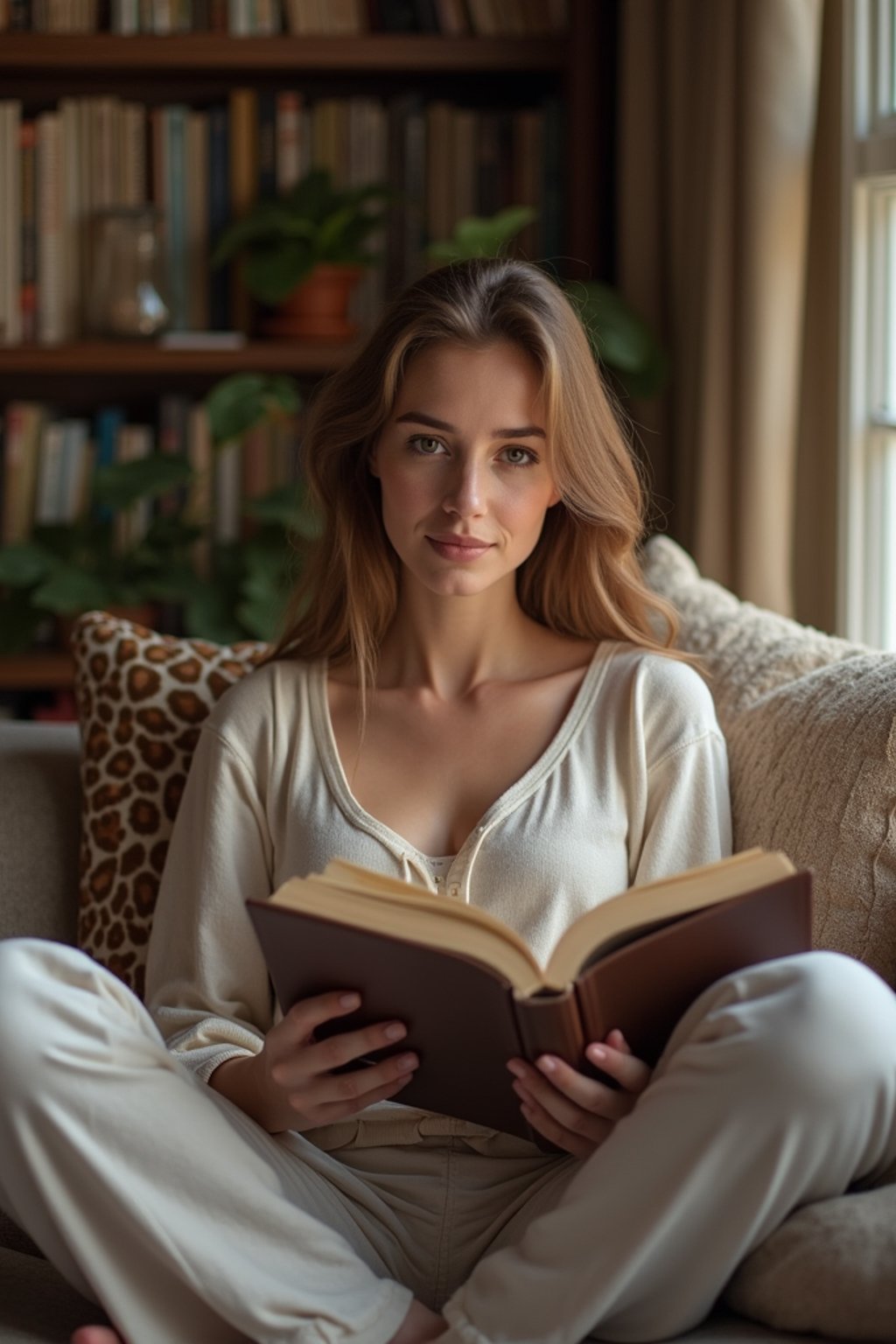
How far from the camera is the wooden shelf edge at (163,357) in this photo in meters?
3.17

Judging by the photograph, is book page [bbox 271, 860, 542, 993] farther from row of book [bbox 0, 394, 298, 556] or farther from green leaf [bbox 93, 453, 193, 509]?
row of book [bbox 0, 394, 298, 556]

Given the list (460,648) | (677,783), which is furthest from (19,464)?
(677,783)

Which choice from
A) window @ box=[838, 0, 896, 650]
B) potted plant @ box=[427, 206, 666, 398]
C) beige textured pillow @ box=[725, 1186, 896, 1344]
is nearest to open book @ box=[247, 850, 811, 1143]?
beige textured pillow @ box=[725, 1186, 896, 1344]

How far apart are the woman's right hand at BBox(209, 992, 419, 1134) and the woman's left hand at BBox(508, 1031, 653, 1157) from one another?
0.31 feet

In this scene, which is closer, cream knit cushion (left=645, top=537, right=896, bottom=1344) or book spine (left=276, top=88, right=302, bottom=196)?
cream knit cushion (left=645, top=537, right=896, bottom=1344)

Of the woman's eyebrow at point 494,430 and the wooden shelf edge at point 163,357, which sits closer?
the woman's eyebrow at point 494,430

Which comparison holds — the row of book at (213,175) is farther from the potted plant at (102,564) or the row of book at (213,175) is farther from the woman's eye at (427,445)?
the woman's eye at (427,445)

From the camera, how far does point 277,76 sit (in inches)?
133

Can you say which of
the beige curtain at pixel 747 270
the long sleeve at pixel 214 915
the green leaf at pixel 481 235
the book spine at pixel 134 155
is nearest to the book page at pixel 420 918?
the long sleeve at pixel 214 915

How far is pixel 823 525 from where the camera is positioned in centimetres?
260

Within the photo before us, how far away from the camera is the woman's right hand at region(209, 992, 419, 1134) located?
126 centimetres

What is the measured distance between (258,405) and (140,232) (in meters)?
0.49

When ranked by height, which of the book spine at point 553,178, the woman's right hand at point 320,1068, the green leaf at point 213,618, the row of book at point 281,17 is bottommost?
the woman's right hand at point 320,1068

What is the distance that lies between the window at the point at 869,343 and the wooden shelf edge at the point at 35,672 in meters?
1.50
